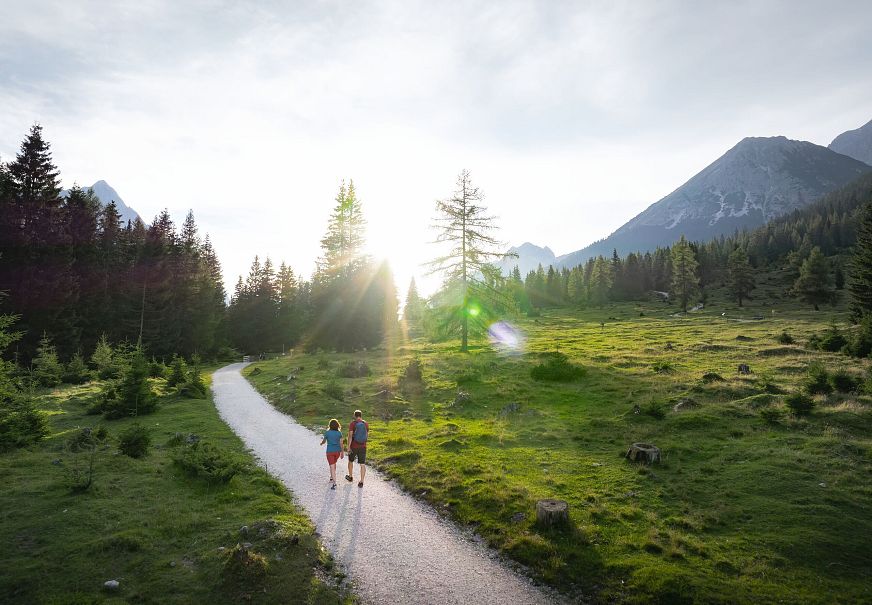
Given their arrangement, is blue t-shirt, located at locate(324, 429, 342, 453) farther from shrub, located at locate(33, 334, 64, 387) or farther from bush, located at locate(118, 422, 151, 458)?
shrub, located at locate(33, 334, 64, 387)

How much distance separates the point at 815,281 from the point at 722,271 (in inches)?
2457

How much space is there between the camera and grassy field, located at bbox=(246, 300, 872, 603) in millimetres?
8750

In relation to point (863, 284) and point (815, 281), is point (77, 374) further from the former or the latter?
point (815, 281)

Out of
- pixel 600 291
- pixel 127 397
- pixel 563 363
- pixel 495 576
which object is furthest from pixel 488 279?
pixel 600 291

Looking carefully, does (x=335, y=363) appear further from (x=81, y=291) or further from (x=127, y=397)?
(x=81, y=291)

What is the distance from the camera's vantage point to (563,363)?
29281mm

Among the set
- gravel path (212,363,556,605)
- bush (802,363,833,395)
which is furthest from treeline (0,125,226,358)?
bush (802,363,833,395)

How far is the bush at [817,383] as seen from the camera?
20391 mm

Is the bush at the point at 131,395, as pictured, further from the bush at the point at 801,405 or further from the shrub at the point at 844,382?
the shrub at the point at 844,382

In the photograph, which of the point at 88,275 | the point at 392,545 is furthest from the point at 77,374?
the point at 392,545

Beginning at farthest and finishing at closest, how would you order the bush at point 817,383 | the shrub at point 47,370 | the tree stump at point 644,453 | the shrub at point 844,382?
the shrub at point 47,370 → the bush at point 817,383 → the shrub at point 844,382 → the tree stump at point 644,453

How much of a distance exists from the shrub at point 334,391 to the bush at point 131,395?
1005 cm

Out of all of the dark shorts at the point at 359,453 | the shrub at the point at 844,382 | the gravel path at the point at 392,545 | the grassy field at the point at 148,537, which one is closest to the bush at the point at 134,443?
the grassy field at the point at 148,537

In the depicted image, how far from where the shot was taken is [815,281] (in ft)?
243
